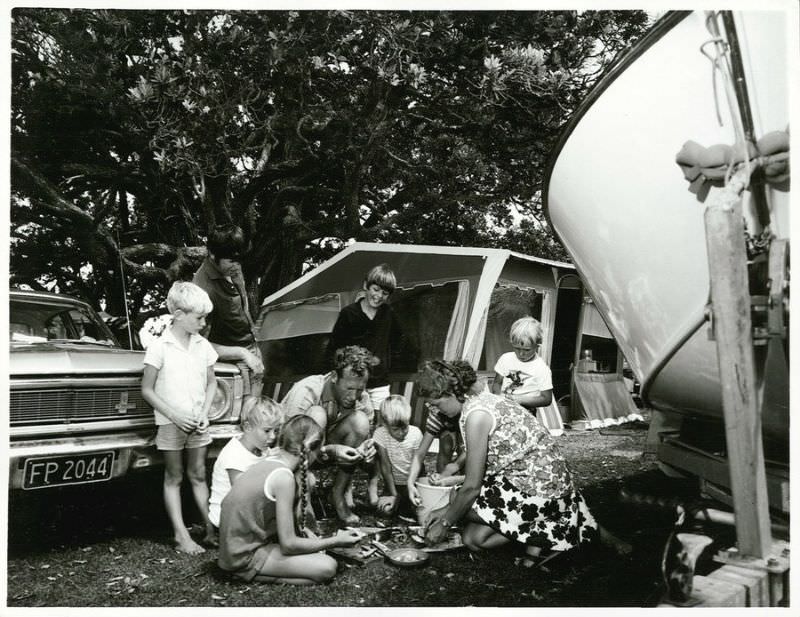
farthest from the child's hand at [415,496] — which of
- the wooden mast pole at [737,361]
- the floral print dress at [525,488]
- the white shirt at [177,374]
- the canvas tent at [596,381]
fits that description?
the canvas tent at [596,381]

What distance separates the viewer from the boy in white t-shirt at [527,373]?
3.98 metres

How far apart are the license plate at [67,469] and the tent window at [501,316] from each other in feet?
12.3

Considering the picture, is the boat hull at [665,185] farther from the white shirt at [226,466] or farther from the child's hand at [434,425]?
the white shirt at [226,466]

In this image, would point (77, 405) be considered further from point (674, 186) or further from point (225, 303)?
point (674, 186)

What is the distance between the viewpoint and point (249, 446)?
119 inches

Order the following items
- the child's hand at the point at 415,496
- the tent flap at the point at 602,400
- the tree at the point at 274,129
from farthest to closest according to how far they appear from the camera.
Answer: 1. the tent flap at the point at 602,400
2. the tree at the point at 274,129
3. the child's hand at the point at 415,496

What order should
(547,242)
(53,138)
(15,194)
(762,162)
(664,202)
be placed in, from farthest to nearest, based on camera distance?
(547,242), (53,138), (15,194), (664,202), (762,162)

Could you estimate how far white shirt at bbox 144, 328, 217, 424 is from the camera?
3.17 metres

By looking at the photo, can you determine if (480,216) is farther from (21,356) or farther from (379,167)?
(21,356)

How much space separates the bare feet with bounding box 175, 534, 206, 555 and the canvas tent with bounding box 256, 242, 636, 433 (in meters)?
2.93

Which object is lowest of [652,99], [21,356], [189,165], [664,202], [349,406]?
[349,406]

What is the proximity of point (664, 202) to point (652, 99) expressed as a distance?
38 centimetres

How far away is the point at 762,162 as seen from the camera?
6.89 ft
